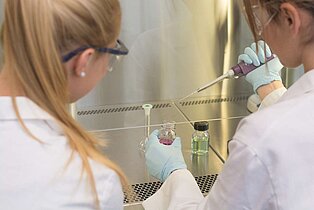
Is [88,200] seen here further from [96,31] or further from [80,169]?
[96,31]

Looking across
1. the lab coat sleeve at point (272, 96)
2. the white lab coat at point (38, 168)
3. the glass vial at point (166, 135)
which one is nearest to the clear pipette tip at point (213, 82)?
the lab coat sleeve at point (272, 96)

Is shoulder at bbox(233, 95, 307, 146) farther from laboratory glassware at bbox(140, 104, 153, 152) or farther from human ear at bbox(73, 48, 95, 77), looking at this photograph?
laboratory glassware at bbox(140, 104, 153, 152)

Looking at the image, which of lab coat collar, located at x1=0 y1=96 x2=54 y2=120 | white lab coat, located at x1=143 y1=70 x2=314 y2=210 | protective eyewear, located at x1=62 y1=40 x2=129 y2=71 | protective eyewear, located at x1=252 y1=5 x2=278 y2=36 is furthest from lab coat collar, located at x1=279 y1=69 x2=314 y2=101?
lab coat collar, located at x1=0 y1=96 x2=54 y2=120

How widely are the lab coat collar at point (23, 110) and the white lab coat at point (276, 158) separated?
30cm

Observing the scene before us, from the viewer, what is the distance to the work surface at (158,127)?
1.30 m

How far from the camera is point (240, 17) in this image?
1748 millimetres

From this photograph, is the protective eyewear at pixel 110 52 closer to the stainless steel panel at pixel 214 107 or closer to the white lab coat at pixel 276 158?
the white lab coat at pixel 276 158

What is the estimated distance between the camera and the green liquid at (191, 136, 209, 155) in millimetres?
1427

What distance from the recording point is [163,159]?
1.20 meters

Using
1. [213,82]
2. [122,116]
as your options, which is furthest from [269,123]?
[122,116]

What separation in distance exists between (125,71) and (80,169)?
1011 mm

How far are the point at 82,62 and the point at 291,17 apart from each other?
33 cm

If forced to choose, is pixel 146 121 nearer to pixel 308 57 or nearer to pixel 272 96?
pixel 272 96

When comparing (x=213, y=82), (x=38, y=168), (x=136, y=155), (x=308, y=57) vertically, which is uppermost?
(x=308, y=57)
